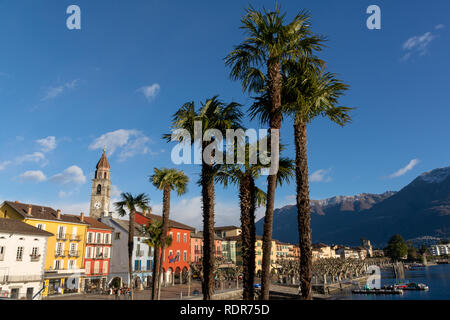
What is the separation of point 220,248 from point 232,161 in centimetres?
8275

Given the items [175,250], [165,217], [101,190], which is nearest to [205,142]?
[165,217]

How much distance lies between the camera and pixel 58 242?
4938cm

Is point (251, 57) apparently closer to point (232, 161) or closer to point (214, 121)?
point (214, 121)

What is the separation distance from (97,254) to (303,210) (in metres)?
54.2

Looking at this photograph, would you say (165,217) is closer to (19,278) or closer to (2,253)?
(2,253)

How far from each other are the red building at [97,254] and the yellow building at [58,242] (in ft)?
4.40

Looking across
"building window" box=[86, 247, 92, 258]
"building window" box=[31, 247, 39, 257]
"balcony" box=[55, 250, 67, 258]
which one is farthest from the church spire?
"building window" box=[31, 247, 39, 257]

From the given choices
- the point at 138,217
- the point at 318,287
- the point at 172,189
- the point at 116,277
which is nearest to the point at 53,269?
the point at 116,277

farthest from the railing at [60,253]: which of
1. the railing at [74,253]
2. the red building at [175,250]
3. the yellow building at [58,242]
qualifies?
the red building at [175,250]

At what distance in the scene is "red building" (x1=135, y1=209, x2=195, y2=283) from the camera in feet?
208

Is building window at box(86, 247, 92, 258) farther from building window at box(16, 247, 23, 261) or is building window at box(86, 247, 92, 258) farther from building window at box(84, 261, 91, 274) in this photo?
building window at box(16, 247, 23, 261)

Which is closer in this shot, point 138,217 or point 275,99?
point 275,99

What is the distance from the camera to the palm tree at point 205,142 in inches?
537
